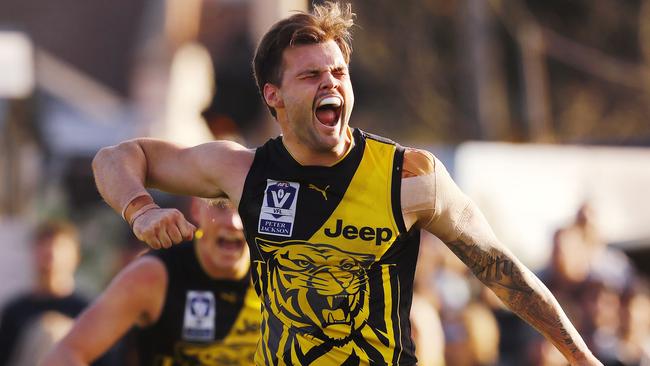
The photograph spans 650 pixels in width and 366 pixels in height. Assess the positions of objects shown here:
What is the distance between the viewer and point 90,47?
21984mm

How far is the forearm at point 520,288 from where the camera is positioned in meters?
5.18

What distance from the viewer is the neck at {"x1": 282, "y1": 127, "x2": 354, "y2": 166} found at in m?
5.07

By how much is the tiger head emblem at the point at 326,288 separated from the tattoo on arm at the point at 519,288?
17.3 inches

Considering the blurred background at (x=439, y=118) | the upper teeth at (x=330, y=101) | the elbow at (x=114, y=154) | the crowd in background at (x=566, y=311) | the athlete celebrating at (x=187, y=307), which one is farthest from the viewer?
the blurred background at (x=439, y=118)

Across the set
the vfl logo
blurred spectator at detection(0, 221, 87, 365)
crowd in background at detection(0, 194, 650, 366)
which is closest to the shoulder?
the vfl logo

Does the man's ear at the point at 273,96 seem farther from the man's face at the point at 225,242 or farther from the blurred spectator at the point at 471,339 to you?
the blurred spectator at the point at 471,339

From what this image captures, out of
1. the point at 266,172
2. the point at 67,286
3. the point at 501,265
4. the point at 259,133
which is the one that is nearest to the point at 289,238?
the point at 266,172

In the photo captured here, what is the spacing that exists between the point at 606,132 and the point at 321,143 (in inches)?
914

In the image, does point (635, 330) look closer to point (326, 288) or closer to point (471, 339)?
point (471, 339)

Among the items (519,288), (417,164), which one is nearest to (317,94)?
(417,164)

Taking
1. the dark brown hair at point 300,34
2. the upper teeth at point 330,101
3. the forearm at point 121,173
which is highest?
the dark brown hair at point 300,34

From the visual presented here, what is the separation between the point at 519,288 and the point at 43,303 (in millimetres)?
5274

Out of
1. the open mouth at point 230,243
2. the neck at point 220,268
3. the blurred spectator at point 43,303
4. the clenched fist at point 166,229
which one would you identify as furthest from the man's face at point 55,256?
the clenched fist at point 166,229

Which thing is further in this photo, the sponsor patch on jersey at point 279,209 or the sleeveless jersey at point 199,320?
the sleeveless jersey at point 199,320
